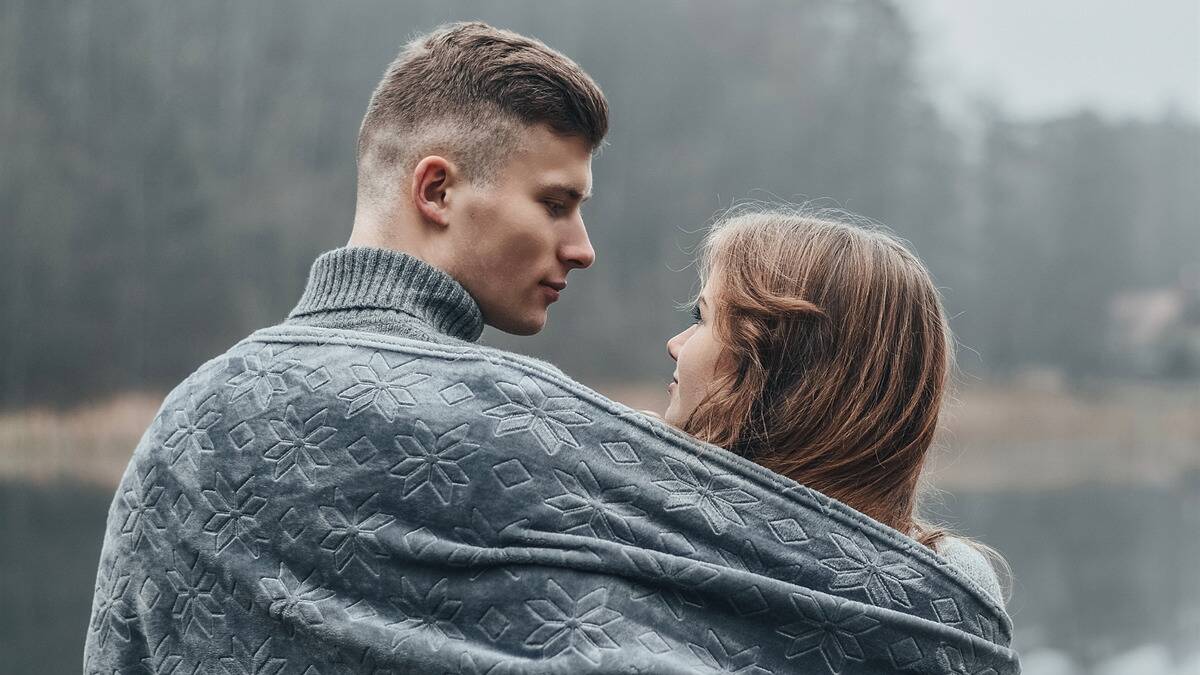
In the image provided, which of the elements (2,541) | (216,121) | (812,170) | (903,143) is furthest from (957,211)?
(2,541)

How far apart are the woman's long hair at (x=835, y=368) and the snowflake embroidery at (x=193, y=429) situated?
1.47 ft

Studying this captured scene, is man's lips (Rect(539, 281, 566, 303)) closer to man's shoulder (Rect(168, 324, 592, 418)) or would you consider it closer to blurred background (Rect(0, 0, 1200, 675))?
man's shoulder (Rect(168, 324, 592, 418))

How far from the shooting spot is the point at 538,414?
104 cm

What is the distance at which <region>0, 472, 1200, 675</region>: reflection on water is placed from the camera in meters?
6.34

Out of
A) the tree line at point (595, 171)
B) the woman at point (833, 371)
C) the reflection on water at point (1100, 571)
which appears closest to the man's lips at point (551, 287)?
the woman at point (833, 371)

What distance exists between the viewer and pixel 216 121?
1116cm

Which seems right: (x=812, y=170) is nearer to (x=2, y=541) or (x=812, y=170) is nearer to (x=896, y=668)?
(x=2, y=541)

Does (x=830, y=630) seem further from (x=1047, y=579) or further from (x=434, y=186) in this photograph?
(x=1047, y=579)

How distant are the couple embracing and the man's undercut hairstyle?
173 mm

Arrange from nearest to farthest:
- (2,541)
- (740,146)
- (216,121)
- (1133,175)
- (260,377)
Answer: (260,377) < (2,541) < (216,121) < (740,146) < (1133,175)

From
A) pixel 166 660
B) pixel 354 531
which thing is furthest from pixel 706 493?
pixel 166 660

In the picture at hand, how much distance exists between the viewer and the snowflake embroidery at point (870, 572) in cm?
106

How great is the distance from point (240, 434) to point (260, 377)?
0.05m

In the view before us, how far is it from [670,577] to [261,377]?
396 mm
